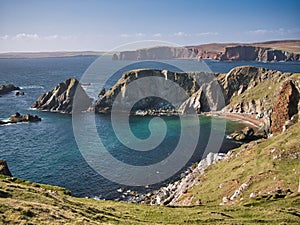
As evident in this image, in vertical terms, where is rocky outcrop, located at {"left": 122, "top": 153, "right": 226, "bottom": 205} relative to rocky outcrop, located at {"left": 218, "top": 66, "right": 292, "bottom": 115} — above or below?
below

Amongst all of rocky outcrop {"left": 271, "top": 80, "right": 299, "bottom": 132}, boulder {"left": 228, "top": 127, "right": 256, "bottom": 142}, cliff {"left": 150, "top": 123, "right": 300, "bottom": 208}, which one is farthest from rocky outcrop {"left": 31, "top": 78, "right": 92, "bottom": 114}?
rocky outcrop {"left": 271, "top": 80, "right": 299, "bottom": 132}

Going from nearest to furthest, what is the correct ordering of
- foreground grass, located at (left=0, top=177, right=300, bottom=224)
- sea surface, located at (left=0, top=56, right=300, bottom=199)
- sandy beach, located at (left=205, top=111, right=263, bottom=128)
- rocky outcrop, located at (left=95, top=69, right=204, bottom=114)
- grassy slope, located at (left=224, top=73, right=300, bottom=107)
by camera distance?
foreground grass, located at (left=0, top=177, right=300, bottom=224)
sea surface, located at (left=0, top=56, right=300, bottom=199)
sandy beach, located at (left=205, top=111, right=263, bottom=128)
grassy slope, located at (left=224, top=73, right=300, bottom=107)
rocky outcrop, located at (left=95, top=69, right=204, bottom=114)

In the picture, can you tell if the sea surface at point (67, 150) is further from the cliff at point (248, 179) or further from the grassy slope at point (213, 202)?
the grassy slope at point (213, 202)

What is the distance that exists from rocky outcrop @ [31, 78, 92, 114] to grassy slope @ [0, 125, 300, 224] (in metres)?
92.4

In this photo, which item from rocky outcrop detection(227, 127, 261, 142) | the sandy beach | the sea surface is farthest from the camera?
the sandy beach

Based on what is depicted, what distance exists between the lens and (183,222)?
94.4ft

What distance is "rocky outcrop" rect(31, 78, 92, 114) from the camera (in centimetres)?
13600

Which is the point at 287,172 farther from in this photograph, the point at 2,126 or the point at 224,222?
the point at 2,126

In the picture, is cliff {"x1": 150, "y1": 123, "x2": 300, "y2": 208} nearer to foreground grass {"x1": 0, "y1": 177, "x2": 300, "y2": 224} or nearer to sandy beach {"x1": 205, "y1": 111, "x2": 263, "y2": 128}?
foreground grass {"x1": 0, "y1": 177, "x2": 300, "y2": 224}

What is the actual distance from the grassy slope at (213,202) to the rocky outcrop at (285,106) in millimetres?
19060

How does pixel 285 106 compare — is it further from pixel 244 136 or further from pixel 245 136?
pixel 245 136

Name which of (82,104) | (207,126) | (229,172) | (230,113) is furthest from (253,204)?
(82,104)

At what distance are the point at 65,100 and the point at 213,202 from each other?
106722 millimetres

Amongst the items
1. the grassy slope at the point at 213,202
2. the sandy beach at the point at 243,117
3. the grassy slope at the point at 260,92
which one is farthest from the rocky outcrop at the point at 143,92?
the grassy slope at the point at 213,202
